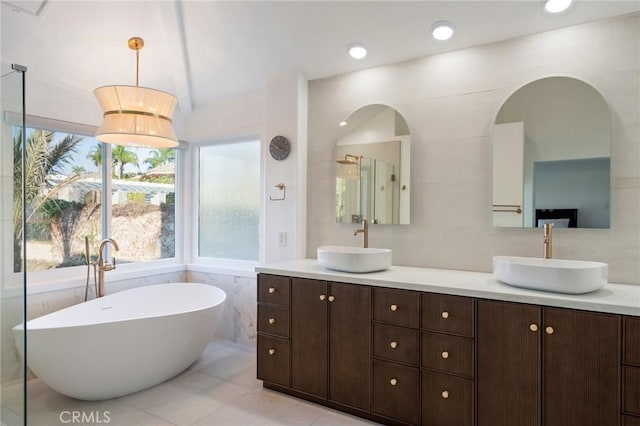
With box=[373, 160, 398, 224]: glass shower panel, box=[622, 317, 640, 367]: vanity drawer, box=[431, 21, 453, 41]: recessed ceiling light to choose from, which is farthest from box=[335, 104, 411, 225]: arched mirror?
box=[622, 317, 640, 367]: vanity drawer

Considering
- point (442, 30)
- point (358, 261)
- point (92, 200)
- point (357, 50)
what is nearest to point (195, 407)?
point (358, 261)

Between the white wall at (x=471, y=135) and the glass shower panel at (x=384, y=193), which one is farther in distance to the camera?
the glass shower panel at (x=384, y=193)

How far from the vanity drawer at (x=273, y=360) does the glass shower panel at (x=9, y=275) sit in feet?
4.51

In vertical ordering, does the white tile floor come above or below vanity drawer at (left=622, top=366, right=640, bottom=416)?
below

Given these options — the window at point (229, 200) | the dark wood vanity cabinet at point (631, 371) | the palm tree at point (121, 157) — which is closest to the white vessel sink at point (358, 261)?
the dark wood vanity cabinet at point (631, 371)

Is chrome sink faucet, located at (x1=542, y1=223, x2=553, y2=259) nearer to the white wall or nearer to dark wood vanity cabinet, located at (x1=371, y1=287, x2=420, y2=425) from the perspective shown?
the white wall

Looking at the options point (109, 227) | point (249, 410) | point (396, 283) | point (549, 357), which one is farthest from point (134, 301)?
point (549, 357)

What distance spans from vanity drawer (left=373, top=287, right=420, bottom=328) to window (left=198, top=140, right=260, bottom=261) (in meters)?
1.74

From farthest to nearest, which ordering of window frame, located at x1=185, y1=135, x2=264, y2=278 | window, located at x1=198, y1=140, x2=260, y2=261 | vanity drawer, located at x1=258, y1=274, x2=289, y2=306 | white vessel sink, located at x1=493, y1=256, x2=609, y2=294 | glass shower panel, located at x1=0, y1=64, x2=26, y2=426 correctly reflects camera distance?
window, located at x1=198, y1=140, x2=260, y2=261 < window frame, located at x1=185, y1=135, x2=264, y2=278 < vanity drawer, located at x1=258, y1=274, x2=289, y2=306 < glass shower panel, located at x1=0, y1=64, x2=26, y2=426 < white vessel sink, located at x1=493, y1=256, x2=609, y2=294

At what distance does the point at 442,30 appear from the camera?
2.34 metres

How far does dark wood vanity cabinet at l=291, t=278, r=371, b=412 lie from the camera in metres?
2.25

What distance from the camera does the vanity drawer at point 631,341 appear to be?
1.56 meters

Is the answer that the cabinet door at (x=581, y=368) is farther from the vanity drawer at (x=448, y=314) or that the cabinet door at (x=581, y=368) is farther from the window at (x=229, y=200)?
the window at (x=229, y=200)

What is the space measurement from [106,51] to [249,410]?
2.97 m
